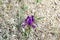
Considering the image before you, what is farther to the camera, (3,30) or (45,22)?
(45,22)

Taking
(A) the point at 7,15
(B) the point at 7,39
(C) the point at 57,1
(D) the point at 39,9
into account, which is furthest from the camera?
(C) the point at 57,1

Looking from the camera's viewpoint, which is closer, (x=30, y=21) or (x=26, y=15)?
(x=30, y=21)

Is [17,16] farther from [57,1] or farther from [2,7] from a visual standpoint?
[57,1]

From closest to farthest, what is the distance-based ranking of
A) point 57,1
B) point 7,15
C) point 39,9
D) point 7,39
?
point 7,39
point 7,15
point 39,9
point 57,1

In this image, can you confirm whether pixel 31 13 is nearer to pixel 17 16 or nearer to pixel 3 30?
pixel 17 16

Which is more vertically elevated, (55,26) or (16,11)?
(16,11)

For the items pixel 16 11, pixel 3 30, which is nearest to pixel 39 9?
pixel 16 11

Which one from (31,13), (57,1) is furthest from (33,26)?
(57,1)
